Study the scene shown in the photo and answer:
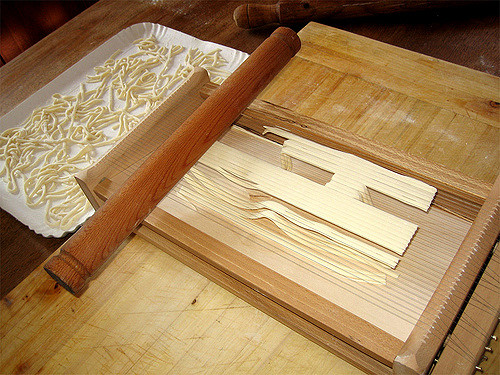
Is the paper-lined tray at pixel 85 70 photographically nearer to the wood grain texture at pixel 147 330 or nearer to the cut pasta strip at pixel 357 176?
the wood grain texture at pixel 147 330

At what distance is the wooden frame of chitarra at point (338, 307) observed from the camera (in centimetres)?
89

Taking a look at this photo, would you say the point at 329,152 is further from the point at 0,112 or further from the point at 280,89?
the point at 0,112

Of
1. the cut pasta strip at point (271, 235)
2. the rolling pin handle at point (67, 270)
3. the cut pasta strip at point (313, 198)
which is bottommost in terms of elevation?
the rolling pin handle at point (67, 270)

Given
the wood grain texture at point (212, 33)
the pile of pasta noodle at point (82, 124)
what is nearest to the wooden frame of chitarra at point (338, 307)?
the pile of pasta noodle at point (82, 124)

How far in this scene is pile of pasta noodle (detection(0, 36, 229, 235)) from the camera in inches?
64.1

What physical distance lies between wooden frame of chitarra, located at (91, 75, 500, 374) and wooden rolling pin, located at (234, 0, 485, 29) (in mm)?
941

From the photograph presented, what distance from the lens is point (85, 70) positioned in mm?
2076

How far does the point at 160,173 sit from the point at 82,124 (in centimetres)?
85

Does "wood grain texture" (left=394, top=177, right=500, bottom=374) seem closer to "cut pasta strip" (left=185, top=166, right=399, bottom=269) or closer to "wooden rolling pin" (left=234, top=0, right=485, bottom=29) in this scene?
"cut pasta strip" (left=185, top=166, right=399, bottom=269)

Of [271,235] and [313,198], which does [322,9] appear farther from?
[271,235]

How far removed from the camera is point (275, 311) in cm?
104

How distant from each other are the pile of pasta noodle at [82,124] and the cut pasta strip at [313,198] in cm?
57

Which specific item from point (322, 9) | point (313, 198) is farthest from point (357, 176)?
point (322, 9)

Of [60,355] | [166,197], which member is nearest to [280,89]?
[166,197]
